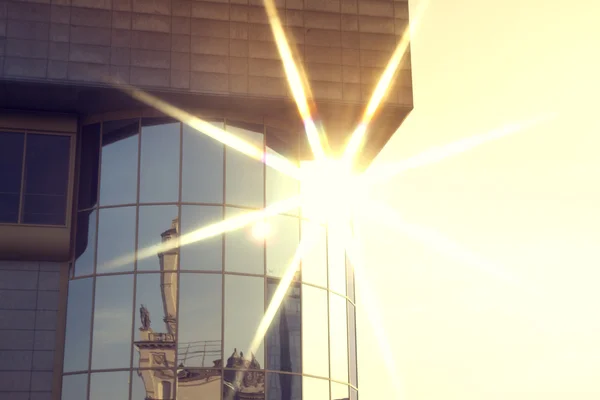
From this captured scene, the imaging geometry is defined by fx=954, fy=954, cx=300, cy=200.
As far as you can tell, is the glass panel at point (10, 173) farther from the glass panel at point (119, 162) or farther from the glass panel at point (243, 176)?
the glass panel at point (243, 176)

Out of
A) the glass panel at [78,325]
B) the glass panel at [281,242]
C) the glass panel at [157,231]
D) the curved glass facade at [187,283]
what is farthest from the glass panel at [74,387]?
the glass panel at [281,242]

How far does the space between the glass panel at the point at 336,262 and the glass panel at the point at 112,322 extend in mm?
6468

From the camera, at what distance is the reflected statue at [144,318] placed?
27234 millimetres

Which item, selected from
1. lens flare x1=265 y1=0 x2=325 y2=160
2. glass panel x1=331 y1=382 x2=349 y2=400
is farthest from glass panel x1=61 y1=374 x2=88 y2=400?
lens flare x1=265 y1=0 x2=325 y2=160

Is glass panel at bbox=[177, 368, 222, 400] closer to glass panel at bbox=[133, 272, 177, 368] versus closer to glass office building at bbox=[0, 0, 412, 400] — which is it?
glass office building at bbox=[0, 0, 412, 400]

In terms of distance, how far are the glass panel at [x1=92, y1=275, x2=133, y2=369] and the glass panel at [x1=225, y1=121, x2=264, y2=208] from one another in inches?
157

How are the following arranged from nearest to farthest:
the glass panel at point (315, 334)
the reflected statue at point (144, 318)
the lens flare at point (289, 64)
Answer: the reflected statue at point (144, 318) < the glass panel at point (315, 334) < the lens flare at point (289, 64)

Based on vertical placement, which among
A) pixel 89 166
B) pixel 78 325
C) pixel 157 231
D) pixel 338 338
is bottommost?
pixel 338 338

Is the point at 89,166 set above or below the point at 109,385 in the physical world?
above

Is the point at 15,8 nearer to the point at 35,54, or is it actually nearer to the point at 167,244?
the point at 35,54

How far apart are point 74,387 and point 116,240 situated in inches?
173

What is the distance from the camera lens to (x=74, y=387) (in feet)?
89.4

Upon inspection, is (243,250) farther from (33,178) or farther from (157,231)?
(33,178)

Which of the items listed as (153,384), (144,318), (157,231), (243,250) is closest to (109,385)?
(153,384)
